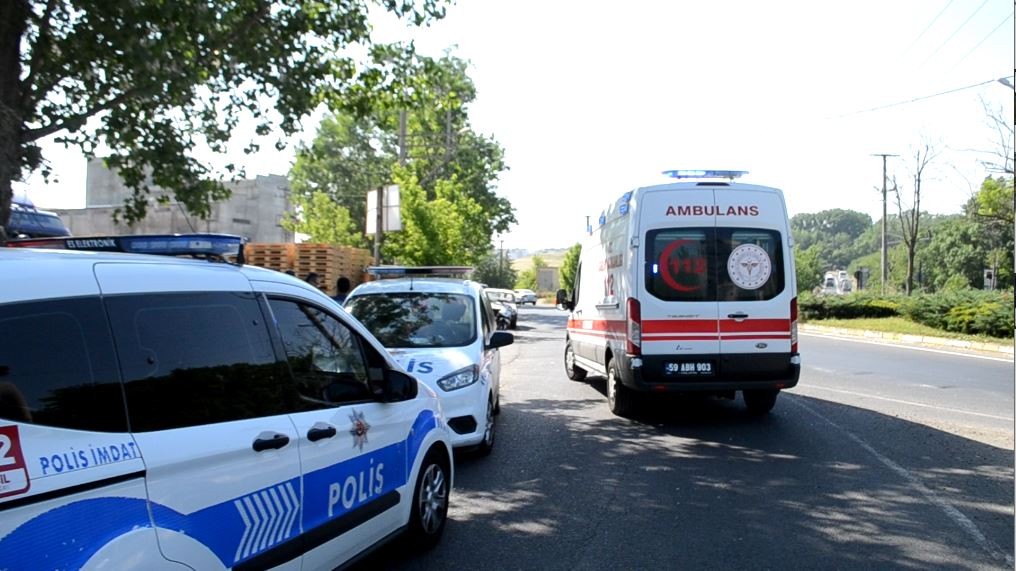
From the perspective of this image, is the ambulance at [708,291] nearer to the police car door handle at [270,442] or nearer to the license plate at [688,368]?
the license plate at [688,368]

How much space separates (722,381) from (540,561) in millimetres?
4757

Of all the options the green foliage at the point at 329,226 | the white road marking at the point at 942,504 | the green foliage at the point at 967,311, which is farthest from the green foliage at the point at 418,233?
the white road marking at the point at 942,504

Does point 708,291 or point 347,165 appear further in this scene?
point 347,165

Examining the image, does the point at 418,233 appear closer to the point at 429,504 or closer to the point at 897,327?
the point at 897,327

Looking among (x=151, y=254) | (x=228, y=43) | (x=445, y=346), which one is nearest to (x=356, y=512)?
(x=151, y=254)

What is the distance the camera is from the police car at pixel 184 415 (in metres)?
2.49

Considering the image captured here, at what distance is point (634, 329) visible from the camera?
9141mm

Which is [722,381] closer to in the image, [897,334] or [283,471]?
[283,471]

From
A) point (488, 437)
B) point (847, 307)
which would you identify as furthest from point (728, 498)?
point (847, 307)

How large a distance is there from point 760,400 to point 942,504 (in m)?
4.09

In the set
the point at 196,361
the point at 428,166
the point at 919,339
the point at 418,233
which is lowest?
the point at 919,339

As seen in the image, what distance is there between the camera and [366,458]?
14.2 feet

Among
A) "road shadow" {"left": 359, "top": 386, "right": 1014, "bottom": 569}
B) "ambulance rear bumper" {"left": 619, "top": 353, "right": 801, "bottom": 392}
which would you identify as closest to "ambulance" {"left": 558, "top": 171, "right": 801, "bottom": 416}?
"ambulance rear bumper" {"left": 619, "top": 353, "right": 801, "bottom": 392}

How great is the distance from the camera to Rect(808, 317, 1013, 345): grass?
79.1ft
